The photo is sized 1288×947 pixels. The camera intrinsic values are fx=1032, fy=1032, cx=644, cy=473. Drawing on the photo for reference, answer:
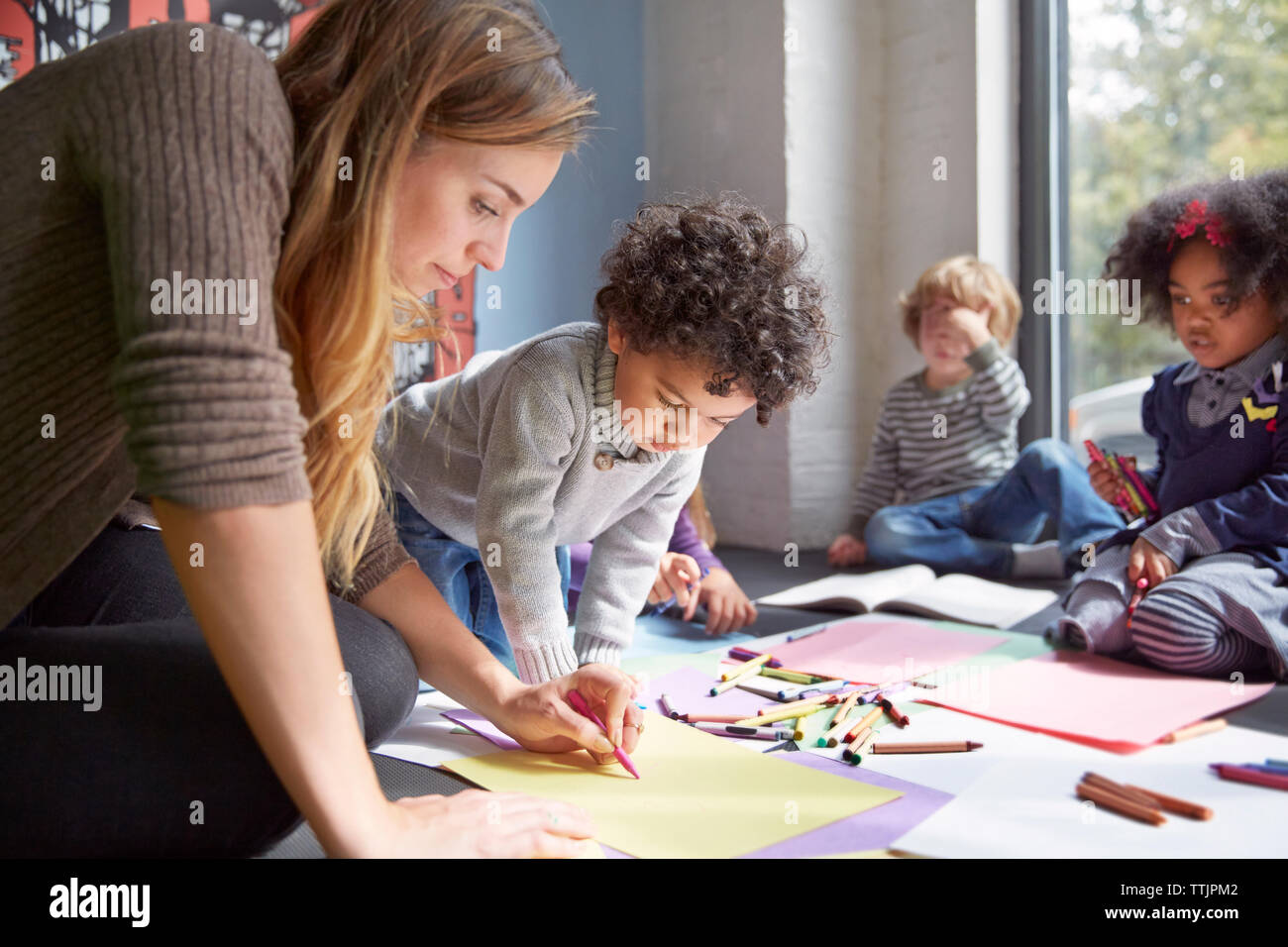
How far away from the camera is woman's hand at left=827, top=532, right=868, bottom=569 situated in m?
2.40

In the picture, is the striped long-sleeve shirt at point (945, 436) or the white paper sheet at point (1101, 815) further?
the striped long-sleeve shirt at point (945, 436)

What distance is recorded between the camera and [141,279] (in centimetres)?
54

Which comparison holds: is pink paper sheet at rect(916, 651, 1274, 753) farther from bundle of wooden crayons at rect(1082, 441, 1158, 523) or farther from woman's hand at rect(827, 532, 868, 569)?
woman's hand at rect(827, 532, 868, 569)

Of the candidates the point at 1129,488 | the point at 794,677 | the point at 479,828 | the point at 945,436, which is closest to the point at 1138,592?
the point at 1129,488

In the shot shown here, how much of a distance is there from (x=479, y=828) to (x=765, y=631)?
109cm

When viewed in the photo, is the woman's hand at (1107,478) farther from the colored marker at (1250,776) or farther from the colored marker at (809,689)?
the colored marker at (1250,776)

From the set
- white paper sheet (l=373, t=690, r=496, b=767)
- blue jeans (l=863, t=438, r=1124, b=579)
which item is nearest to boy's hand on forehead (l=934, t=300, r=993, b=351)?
blue jeans (l=863, t=438, r=1124, b=579)

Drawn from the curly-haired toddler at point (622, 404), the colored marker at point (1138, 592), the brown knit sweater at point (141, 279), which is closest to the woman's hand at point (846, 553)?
the colored marker at point (1138, 592)

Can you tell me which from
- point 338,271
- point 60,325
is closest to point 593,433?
point 338,271

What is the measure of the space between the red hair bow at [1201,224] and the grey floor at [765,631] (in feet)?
2.12

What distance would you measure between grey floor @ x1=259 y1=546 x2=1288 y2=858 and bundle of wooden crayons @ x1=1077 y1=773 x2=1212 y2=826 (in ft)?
1.03

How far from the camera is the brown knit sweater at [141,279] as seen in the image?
54cm

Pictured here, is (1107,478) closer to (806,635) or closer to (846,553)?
(806,635)
